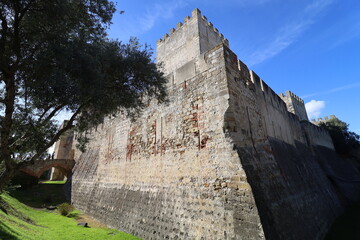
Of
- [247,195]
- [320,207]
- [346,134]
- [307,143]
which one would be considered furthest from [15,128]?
[346,134]

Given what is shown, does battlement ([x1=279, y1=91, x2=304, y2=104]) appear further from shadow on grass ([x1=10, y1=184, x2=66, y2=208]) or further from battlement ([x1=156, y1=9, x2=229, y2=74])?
shadow on grass ([x1=10, y1=184, x2=66, y2=208])

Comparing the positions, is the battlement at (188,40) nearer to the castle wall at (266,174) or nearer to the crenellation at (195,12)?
the crenellation at (195,12)

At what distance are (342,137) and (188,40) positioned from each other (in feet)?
85.3

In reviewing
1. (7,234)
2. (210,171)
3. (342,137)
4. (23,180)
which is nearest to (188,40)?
(210,171)

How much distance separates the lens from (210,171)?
596cm

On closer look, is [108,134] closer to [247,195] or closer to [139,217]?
[139,217]

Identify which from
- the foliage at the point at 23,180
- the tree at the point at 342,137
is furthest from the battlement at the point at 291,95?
the foliage at the point at 23,180

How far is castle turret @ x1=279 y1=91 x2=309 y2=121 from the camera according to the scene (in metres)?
29.2

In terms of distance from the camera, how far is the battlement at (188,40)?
57.1ft

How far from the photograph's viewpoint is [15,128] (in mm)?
5480

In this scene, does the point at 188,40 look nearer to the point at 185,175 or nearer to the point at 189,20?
the point at 189,20

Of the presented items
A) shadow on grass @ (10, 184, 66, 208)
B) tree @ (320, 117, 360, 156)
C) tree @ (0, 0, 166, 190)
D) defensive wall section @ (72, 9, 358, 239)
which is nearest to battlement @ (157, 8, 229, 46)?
defensive wall section @ (72, 9, 358, 239)

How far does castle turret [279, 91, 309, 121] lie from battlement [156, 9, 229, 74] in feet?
51.9

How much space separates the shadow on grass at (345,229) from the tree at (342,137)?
21.1m
